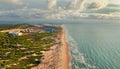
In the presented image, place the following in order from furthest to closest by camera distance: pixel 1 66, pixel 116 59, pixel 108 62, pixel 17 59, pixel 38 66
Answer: pixel 116 59 < pixel 108 62 < pixel 17 59 < pixel 38 66 < pixel 1 66

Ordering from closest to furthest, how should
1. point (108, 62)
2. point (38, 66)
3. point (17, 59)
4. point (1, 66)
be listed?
point (1, 66)
point (38, 66)
point (17, 59)
point (108, 62)

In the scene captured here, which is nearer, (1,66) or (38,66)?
(1,66)

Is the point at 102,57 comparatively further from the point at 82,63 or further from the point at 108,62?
the point at 82,63

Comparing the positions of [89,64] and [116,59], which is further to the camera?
[116,59]

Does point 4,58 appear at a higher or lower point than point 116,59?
higher

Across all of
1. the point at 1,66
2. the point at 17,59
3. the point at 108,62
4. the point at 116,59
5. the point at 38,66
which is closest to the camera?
the point at 1,66

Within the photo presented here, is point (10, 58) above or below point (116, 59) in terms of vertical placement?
above

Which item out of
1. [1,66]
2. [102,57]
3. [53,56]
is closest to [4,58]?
[1,66]

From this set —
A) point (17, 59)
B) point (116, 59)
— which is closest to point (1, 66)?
point (17, 59)

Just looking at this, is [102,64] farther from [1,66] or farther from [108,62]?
[1,66]
